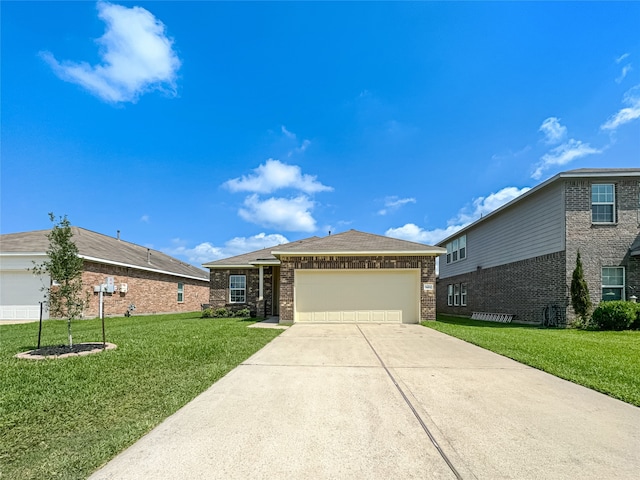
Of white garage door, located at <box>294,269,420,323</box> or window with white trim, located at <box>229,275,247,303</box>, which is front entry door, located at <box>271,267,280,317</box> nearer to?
window with white trim, located at <box>229,275,247,303</box>

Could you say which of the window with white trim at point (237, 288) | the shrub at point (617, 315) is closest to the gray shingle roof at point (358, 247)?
the window with white trim at point (237, 288)

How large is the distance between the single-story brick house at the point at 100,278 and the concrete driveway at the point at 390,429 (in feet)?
28.8

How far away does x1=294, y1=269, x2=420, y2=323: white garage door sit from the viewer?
14305mm

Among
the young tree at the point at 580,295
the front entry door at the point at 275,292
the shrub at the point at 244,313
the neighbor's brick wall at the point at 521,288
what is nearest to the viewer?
the young tree at the point at 580,295

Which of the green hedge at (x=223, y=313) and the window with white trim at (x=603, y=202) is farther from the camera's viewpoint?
the green hedge at (x=223, y=313)

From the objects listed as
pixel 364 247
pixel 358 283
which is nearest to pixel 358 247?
pixel 364 247

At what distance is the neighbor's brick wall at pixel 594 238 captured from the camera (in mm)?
13211

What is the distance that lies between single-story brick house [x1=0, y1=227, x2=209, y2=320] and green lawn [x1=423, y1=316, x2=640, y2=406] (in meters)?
11.9

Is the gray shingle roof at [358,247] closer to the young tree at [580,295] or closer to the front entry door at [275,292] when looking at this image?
the front entry door at [275,292]

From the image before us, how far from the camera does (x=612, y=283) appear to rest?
43.8 feet

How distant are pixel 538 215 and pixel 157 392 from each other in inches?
622

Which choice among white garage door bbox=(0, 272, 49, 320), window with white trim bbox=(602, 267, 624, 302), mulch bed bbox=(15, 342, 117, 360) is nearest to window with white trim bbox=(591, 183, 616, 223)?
window with white trim bbox=(602, 267, 624, 302)

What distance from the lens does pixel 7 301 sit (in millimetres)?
16672

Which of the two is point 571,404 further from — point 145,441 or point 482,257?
point 482,257
